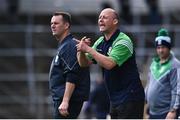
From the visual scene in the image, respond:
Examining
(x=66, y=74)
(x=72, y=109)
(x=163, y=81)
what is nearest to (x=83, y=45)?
(x=66, y=74)

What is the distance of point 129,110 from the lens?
10.6m

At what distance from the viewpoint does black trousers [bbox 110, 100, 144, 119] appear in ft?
34.8

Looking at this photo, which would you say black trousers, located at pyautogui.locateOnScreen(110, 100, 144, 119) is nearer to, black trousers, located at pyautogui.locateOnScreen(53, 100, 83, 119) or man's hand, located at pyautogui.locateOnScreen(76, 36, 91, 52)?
black trousers, located at pyautogui.locateOnScreen(53, 100, 83, 119)

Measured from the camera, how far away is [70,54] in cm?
1120

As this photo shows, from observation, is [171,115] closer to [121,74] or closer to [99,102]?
[121,74]

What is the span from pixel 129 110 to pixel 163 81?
5.12ft

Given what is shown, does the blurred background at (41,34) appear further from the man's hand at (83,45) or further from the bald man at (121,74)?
the man's hand at (83,45)

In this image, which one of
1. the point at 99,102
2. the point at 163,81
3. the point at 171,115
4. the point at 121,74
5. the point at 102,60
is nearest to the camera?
the point at 102,60

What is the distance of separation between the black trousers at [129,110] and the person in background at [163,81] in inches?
46.8

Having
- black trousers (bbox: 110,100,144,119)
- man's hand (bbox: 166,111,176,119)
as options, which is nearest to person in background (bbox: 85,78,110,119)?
man's hand (bbox: 166,111,176,119)

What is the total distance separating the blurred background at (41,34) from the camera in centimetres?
2161

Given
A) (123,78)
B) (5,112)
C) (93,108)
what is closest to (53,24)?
(123,78)

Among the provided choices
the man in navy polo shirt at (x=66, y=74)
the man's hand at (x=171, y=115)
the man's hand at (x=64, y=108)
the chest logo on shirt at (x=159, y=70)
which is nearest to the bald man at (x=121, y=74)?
the man in navy polo shirt at (x=66, y=74)

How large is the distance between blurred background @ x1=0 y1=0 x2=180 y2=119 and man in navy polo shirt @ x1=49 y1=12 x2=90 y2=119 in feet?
33.0
